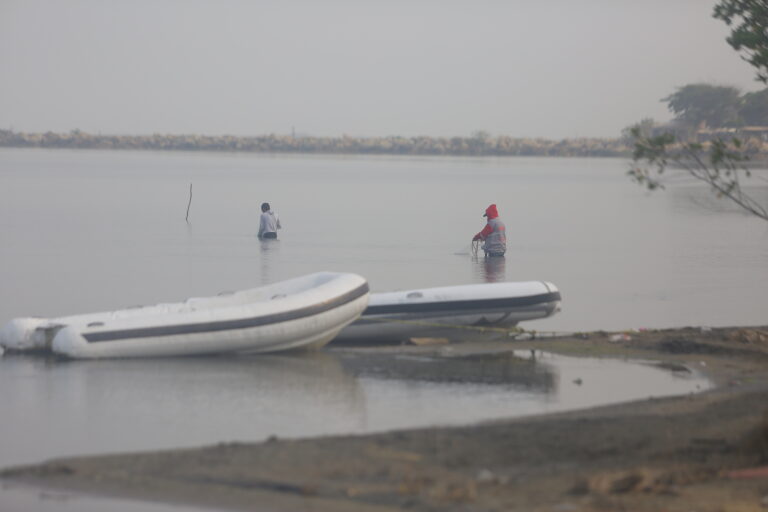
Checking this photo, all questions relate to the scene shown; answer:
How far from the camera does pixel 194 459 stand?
9398mm

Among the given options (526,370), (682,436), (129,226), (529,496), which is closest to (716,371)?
(526,370)

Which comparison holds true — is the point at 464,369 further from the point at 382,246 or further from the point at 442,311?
the point at 382,246

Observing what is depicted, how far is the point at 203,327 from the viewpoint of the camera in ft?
47.7

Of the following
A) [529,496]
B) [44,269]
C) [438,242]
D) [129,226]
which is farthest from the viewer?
[129,226]

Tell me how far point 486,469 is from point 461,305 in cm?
699

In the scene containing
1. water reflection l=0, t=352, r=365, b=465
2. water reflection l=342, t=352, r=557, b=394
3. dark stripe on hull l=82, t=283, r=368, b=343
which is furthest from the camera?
dark stripe on hull l=82, t=283, r=368, b=343

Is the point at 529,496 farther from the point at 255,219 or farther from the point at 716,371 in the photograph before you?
the point at 255,219

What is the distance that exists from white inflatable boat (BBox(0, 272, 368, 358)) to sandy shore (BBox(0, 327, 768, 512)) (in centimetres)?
446

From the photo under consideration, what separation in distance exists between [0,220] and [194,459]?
35.0 meters

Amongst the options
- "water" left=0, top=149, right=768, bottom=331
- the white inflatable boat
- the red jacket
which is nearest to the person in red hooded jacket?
the red jacket

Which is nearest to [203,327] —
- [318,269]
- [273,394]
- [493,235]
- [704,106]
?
[273,394]

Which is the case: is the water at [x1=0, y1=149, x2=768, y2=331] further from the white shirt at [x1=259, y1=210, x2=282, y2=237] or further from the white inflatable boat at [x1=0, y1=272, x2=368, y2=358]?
the white inflatable boat at [x1=0, y1=272, x2=368, y2=358]

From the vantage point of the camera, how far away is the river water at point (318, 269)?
11969 mm

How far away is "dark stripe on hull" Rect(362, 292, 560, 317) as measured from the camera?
15.8m
